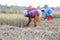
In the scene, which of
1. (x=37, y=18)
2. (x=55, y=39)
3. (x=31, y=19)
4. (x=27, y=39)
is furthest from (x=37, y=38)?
(x=31, y=19)

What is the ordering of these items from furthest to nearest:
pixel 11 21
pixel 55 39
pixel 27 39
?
pixel 11 21
pixel 55 39
pixel 27 39

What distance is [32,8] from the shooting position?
44.1 feet

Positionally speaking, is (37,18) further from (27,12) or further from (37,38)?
(37,38)

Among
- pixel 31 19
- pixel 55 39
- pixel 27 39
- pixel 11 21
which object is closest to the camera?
pixel 27 39

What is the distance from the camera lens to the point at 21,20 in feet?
43.8

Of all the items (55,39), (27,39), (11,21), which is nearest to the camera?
(27,39)

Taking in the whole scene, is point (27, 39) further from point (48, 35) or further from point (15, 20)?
point (15, 20)

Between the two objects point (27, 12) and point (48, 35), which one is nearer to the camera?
point (48, 35)

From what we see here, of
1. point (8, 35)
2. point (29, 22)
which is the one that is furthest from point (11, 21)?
point (8, 35)

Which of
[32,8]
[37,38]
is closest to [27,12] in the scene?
[32,8]

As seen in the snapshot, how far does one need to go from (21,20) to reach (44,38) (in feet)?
18.1

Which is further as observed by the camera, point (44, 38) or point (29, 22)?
point (29, 22)

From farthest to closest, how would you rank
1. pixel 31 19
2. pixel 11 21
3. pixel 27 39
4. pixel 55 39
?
pixel 31 19
pixel 11 21
pixel 55 39
pixel 27 39

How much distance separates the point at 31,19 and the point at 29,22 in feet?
1.76
